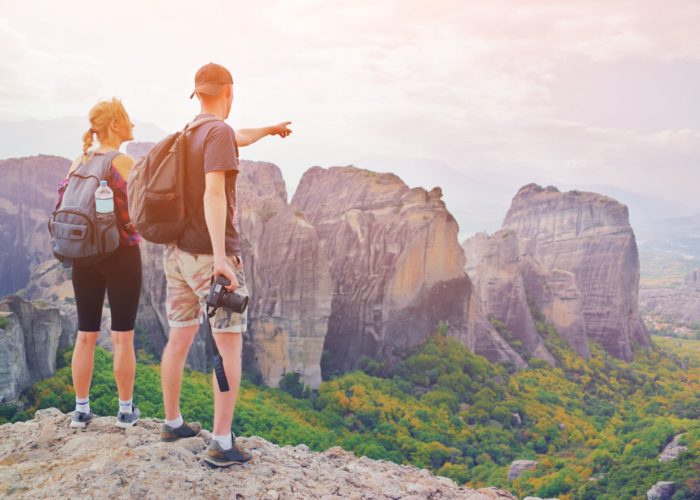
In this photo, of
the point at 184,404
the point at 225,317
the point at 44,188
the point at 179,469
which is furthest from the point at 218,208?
the point at 44,188

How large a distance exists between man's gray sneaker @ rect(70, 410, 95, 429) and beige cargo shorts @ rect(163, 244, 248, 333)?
141cm

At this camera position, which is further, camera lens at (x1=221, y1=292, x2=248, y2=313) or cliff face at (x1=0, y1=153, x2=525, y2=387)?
cliff face at (x1=0, y1=153, x2=525, y2=387)

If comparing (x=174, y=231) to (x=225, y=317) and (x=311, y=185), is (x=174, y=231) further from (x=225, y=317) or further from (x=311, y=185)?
(x=311, y=185)

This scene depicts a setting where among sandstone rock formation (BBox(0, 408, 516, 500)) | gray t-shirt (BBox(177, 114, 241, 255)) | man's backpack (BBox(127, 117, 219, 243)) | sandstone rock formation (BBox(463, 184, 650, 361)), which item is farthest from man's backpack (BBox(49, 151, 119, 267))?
sandstone rock formation (BBox(463, 184, 650, 361))

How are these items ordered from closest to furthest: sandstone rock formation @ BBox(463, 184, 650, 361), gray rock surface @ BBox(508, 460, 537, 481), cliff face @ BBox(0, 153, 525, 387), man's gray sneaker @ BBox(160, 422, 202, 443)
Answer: man's gray sneaker @ BBox(160, 422, 202, 443) < gray rock surface @ BBox(508, 460, 537, 481) < cliff face @ BBox(0, 153, 525, 387) < sandstone rock formation @ BBox(463, 184, 650, 361)

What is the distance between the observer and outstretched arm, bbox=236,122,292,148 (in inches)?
204

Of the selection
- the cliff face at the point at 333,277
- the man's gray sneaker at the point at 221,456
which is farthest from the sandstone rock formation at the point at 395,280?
the man's gray sneaker at the point at 221,456

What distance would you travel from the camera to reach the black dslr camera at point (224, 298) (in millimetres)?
4148

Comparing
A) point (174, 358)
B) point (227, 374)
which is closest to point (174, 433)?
point (174, 358)

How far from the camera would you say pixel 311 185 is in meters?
39.4

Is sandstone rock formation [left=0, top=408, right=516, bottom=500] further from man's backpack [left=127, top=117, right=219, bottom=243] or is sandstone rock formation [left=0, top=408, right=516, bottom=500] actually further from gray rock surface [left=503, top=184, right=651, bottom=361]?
gray rock surface [left=503, top=184, right=651, bottom=361]

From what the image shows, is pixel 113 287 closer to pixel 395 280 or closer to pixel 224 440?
pixel 224 440

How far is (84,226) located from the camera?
4.68m

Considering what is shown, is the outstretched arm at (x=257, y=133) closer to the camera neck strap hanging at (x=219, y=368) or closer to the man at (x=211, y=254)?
the man at (x=211, y=254)
